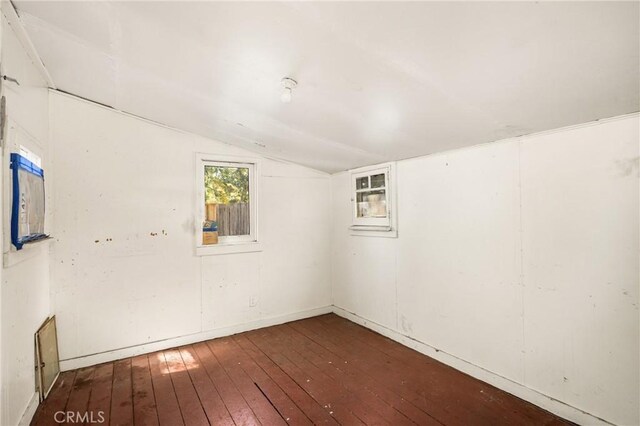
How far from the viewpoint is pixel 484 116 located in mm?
1901

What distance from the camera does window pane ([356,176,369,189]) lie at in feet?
11.8

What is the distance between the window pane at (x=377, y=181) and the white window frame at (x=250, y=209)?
4.40 feet

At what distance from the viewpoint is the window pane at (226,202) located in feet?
11.2

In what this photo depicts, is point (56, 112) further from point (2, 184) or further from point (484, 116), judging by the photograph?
point (484, 116)

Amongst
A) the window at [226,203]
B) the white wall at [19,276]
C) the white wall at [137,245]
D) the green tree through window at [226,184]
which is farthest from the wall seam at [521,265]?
the white wall at [19,276]

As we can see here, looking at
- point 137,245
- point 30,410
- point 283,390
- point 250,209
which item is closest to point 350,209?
point 250,209

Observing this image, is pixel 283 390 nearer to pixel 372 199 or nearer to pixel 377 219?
pixel 377 219

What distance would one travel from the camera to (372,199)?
3.51m

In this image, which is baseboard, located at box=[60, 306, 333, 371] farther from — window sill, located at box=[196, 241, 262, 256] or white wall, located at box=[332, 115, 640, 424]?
white wall, located at box=[332, 115, 640, 424]

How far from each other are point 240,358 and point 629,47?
10.5 feet

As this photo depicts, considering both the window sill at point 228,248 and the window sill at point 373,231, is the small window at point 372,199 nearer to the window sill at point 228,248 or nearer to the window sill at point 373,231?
the window sill at point 373,231

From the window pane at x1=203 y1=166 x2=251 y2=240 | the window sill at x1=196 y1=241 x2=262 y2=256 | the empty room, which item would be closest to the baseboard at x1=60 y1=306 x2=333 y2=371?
the empty room

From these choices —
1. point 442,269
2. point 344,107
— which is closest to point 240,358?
point 442,269

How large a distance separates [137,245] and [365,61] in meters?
2.67
